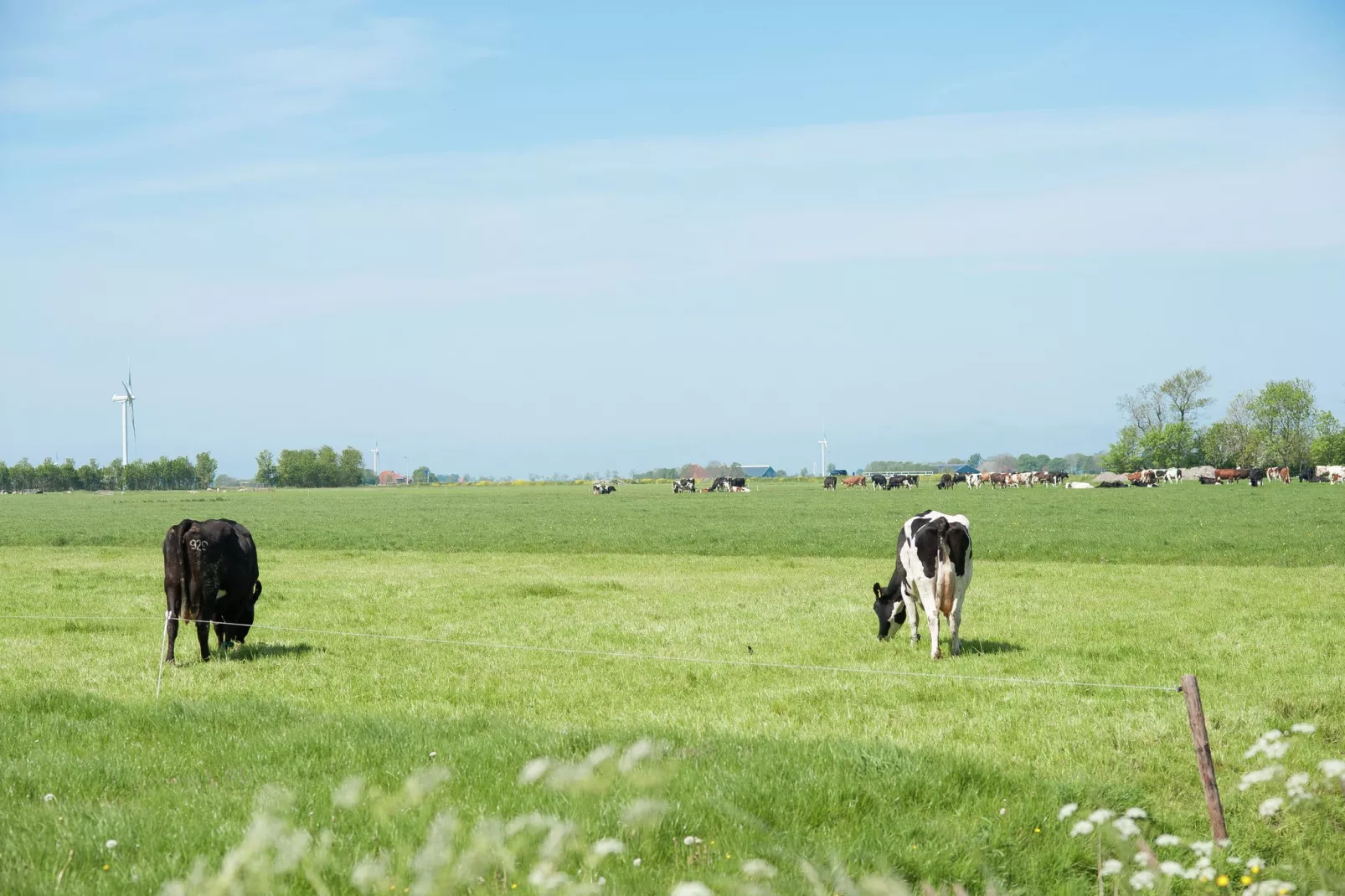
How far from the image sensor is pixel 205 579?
15109 millimetres

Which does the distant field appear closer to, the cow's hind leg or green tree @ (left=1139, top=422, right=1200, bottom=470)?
the cow's hind leg

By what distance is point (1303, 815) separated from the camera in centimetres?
812

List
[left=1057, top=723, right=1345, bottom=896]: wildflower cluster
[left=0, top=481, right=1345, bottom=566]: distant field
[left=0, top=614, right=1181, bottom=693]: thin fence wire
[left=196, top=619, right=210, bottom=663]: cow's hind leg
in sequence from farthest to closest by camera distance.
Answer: [left=0, top=481, right=1345, bottom=566]: distant field → [left=196, top=619, right=210, bottom=663]: cow's hind leg → [left=0, top=614, right=1181, bottom=693]: thin fence wire → [left=1057, top=723, right=1345, bottom=896]: wildflower cluster

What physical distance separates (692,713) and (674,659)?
2576mm

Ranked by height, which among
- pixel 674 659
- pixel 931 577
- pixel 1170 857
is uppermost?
pixel 931 577

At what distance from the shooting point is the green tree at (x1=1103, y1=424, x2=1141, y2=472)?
155375 millimetres

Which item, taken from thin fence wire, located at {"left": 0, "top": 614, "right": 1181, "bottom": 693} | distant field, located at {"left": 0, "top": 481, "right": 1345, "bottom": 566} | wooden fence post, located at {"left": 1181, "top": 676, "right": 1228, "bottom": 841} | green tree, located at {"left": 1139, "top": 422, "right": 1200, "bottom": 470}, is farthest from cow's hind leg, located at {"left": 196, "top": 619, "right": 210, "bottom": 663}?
green tree, located at {"left": 1139, "top": 422, "right": 1200, "bottom": 470}

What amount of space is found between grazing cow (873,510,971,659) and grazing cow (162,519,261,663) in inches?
358

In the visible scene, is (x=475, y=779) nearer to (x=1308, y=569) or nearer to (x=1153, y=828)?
(x=1153, y=828)

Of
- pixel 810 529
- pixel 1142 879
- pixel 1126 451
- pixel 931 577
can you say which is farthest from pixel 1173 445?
pixel 1142 879

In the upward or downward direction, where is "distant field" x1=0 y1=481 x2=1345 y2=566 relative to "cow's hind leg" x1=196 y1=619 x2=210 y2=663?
downward

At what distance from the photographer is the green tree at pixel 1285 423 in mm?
143625

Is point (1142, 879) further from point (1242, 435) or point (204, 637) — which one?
point (1242, 435)

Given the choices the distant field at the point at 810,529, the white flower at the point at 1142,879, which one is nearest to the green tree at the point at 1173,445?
the distant field at the point at 810,529
